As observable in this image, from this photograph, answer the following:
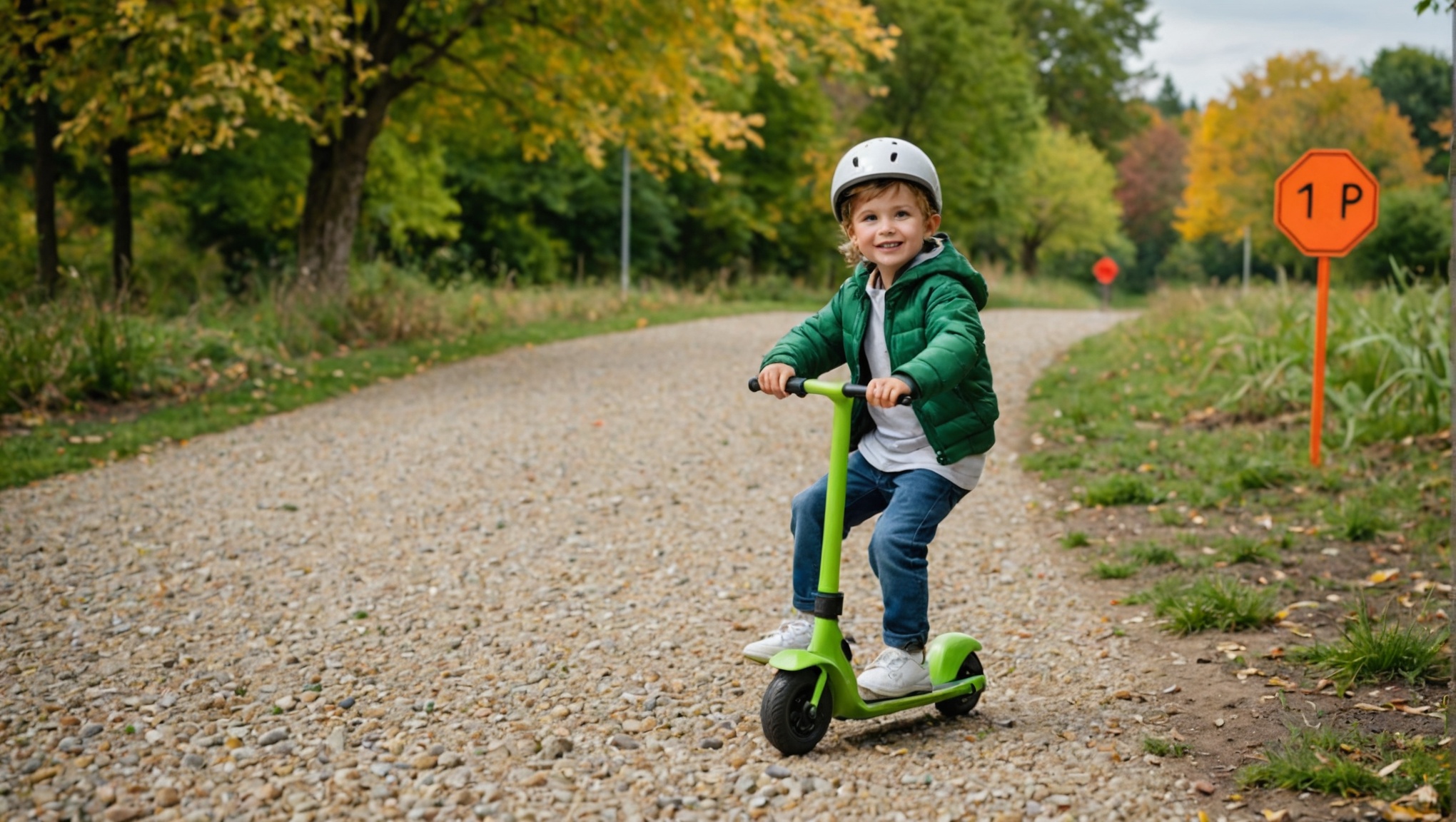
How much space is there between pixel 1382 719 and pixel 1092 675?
3.00 ft

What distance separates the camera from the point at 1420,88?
38.6 metres

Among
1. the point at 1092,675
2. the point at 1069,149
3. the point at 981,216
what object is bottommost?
the point at 1092,675

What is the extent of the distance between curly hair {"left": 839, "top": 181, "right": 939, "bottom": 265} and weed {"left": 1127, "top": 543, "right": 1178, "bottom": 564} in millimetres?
2746

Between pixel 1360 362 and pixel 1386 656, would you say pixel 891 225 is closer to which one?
pixel 1386 656

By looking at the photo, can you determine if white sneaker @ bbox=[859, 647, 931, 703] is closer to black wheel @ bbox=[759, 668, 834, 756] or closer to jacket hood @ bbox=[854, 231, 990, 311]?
black wheel @ bbox=[759, 668, 834, 756]

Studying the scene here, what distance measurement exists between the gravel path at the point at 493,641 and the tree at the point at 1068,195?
34.4 meters

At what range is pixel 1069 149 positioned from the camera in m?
41.6

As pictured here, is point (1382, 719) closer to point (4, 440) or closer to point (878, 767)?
point (878, 767)

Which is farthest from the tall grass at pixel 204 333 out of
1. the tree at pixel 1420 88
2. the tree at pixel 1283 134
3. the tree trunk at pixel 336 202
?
the tree at pixel 1420 88

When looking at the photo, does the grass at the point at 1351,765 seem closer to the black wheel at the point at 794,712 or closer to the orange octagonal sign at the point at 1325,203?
the black wheel at the point at 794,712

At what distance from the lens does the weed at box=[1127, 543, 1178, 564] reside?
215 inches

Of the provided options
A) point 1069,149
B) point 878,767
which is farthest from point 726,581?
point 1069,149

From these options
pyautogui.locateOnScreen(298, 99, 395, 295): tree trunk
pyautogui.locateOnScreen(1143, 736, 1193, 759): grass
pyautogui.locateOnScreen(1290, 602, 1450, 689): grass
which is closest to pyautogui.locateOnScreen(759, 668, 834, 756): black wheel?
pyautogui.locateOnScreen(1143, 736, 1193, 759): grass

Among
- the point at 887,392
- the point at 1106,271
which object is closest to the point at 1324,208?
the point at 887,392
